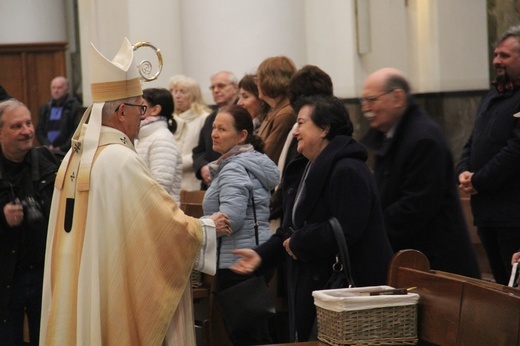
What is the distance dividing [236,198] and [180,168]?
6.45 feet

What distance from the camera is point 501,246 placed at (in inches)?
248

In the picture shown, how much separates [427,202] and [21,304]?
7.80 ft

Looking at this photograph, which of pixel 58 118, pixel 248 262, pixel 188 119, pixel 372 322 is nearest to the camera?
pixel 372 322

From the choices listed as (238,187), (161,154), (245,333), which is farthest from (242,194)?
(161,154)

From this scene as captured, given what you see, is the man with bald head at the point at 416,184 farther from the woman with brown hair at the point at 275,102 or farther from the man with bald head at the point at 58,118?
the man with bald head at the point at 58,118

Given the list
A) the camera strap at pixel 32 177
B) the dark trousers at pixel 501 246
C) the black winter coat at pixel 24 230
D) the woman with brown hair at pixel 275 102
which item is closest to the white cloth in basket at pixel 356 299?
the dark trousers at pixel 501 246

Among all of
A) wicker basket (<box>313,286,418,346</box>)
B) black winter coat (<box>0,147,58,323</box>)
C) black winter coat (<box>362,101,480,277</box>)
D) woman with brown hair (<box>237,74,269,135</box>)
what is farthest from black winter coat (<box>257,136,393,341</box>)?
→ woman with brown hair (<box>237,74,269,135</box>)

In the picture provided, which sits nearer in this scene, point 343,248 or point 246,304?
point 343,248

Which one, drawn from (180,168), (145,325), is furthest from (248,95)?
(145,325)

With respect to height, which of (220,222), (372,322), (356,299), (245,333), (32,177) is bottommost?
(245,333)

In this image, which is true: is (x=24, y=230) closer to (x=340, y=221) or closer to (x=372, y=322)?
(x=340, y=221)

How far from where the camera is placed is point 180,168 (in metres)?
8.20

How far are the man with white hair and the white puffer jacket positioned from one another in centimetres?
283

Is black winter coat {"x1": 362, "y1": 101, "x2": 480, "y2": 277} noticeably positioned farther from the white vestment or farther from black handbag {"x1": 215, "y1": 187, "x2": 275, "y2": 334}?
the white vestment
